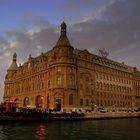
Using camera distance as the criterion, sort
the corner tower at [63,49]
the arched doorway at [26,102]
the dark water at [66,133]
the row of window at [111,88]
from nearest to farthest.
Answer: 1. the dark water at [66,133]
2. the corner tower at [63,49]
3. the row of window at [111,88]
4. the arched doorway at [26,102]

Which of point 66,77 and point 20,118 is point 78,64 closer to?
point 66,77

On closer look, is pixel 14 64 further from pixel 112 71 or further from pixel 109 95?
pixel 109 95

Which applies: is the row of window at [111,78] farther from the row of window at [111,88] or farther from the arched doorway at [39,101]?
the arched doorway at [39,101]

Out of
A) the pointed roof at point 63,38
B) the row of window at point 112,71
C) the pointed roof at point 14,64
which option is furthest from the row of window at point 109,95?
the pointed roof at point 14,64

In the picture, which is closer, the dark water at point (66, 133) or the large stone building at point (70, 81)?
the dark water at point (66, 133)

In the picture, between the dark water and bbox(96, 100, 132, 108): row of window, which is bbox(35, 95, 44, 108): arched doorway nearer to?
bbox(96, 100, 132, 108): row of window

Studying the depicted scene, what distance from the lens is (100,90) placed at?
120625 mm

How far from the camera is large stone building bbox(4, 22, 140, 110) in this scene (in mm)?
103250

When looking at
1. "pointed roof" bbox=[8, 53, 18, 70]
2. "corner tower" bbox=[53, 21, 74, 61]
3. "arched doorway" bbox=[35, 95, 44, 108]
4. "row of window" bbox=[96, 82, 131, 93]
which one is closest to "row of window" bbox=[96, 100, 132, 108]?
"row of window" bbox=[96, 82, 131, 93]

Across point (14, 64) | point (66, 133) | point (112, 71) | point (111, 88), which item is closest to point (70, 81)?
point (111, 88)

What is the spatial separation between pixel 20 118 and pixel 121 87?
257 ft

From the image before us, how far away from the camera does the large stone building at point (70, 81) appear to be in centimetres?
10325

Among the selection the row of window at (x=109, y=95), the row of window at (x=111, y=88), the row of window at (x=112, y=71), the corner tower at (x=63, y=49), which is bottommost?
the row of window at (x=109, y=95)

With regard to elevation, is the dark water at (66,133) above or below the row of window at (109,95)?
below
